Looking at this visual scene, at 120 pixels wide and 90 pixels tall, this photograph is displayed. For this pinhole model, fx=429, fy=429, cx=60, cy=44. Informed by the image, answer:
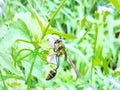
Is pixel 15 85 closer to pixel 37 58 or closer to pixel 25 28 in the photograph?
pixel 37 58

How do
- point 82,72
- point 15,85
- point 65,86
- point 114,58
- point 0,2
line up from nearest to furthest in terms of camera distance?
point 0,2 → point 15,85 → point 65,86 → point 82,72 → point 114,58

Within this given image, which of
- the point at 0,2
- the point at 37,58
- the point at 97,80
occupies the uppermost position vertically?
the point at 0,2

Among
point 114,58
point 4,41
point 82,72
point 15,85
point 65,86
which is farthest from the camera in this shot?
point 114,58

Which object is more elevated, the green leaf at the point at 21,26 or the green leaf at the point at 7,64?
the green leaf at the point at 21,26

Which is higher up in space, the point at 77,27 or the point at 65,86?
the point at 77,27

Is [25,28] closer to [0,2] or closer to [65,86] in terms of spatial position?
[0,2]

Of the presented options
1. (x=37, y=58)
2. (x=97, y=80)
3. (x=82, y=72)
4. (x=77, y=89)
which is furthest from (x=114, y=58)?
(x=37, y=58)

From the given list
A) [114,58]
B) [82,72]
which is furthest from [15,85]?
[114,58]

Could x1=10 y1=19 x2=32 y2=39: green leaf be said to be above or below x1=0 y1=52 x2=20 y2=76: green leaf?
above

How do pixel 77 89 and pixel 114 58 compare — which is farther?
pixel 114 58
